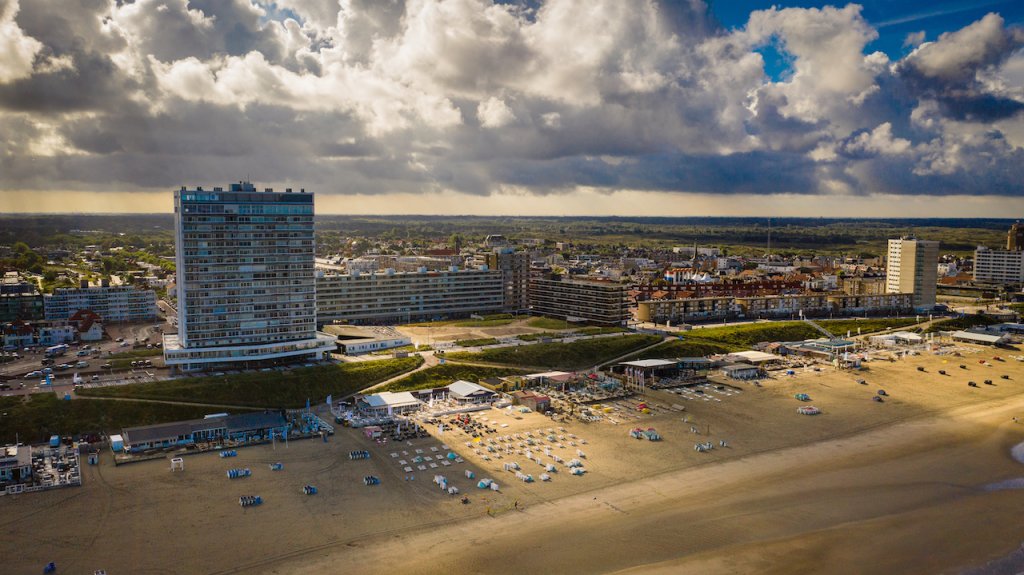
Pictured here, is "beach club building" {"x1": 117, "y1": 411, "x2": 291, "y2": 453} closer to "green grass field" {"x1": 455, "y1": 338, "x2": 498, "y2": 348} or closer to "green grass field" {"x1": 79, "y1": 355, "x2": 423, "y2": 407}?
"green grass field" {"x1": 79, "y1": 355, "x2": 423, "y2": 407}

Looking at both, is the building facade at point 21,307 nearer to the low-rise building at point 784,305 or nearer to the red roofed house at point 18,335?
the red roofed house at point 18,335

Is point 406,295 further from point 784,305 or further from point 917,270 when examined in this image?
point 917,270

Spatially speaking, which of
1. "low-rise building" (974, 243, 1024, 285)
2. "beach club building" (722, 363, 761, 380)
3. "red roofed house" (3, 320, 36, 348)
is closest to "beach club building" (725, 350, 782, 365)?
"beach club building" (722, 363, 761, 380)

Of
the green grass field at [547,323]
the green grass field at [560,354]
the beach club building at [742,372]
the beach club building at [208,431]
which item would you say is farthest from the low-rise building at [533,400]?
the green grass field at [547,323]

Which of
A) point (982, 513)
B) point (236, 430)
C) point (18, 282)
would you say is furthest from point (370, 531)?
point (18, 282)

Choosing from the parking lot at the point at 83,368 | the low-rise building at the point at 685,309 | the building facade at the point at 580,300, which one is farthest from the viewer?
the low-rise building at the point at 685,309
